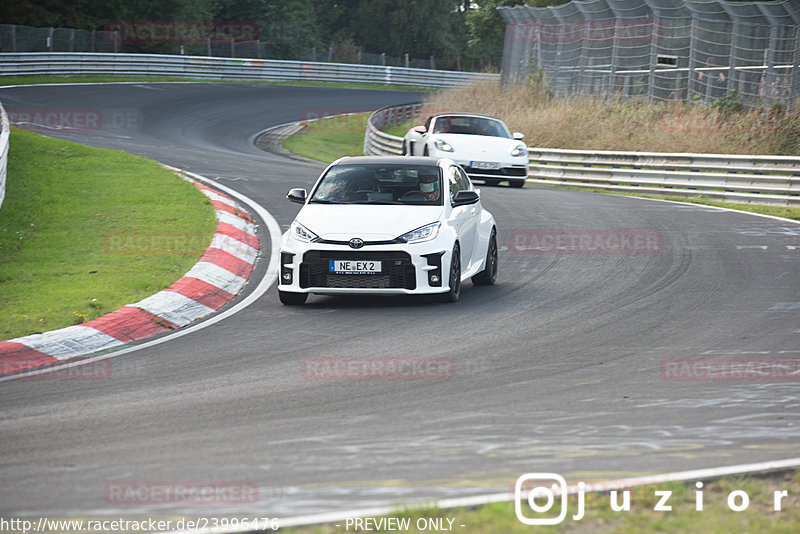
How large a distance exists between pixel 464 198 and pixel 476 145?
461 inches

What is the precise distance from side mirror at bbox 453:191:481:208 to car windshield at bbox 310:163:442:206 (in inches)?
7.4

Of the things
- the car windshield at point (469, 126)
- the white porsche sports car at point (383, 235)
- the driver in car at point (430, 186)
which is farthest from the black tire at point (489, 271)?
the car windshield at point (469, 126)

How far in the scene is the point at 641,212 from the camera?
1883 cm

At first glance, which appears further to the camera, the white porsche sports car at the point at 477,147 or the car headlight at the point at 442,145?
the white porsche sports car at the point at 477,147

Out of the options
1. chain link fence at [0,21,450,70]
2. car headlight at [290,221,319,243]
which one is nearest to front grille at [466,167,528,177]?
car headlight at [290,221,319,243]

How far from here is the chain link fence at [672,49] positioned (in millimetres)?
25625

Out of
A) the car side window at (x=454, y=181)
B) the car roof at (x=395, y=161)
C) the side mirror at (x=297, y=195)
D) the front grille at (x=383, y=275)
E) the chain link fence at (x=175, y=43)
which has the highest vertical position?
the chain link fence at (x=175, y=43)

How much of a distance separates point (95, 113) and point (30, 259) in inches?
965

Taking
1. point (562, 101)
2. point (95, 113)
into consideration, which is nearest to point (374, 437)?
point (562, 101)

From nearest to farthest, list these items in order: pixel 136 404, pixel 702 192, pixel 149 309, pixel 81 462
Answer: pixel 81 462
pixel 136 404
pixel 149 309
pixel 702 192

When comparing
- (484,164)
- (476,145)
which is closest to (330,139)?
(476,145)

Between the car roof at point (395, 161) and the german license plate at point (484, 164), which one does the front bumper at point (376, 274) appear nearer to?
the car roof at point (395, 161)

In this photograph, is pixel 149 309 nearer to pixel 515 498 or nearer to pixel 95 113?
pixel 515 498

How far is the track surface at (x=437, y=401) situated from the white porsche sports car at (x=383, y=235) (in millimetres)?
285
